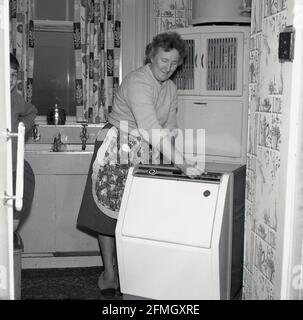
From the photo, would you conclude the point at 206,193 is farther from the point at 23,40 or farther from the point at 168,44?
the point at 23,40

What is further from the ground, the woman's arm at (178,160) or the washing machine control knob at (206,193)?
the woman's arm at (178,160)

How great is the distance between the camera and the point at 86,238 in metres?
3.49

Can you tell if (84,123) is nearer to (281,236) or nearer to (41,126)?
(41,126)

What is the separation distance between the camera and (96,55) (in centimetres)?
375

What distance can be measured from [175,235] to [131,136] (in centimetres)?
72

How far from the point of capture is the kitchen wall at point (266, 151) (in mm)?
1938

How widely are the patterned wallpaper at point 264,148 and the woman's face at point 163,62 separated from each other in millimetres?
466

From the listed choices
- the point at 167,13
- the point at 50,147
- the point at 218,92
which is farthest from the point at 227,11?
the point at 50,147

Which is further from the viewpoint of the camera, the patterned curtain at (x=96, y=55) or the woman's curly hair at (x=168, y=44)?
the patterned curtain at (x=96, y=55)

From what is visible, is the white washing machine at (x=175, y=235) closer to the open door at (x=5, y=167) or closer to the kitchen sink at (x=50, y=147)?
the open door at (x=5, y=167)

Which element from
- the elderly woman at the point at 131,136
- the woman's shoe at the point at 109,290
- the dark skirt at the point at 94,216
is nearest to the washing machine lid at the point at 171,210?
the elderly woman at the point at 131,136

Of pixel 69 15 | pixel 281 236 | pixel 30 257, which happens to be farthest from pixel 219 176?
pixel 69 15

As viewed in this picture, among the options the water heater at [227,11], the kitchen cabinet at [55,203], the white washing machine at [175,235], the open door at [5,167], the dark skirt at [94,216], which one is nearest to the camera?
the open door at [5,167]

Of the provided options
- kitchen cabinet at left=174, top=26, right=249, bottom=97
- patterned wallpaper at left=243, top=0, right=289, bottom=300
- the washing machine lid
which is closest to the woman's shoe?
the washing machine lid
